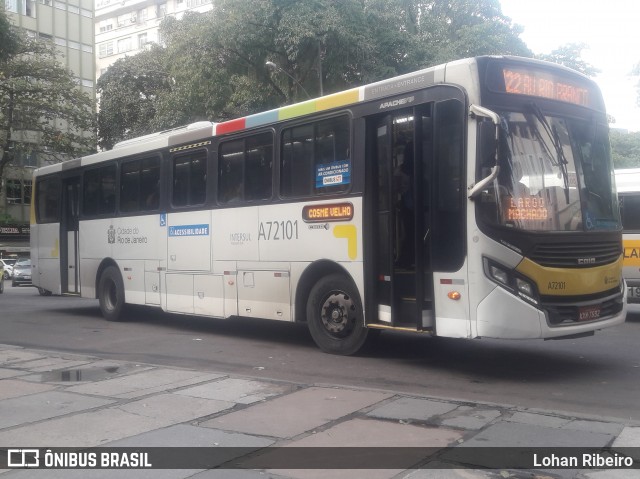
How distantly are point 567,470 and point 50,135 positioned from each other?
39444 mm

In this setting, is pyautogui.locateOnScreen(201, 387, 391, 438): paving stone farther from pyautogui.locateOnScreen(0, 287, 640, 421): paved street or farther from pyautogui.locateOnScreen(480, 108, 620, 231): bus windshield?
pyautogui.locateOnScreen(480, 108, 620, 231): bus windshield

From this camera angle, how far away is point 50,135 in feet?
131

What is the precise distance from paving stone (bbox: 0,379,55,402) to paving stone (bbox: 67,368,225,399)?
0.36 metres

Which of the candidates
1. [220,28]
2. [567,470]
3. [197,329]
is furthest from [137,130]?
[567,470]

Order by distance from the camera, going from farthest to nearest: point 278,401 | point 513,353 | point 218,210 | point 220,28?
point 220,28, point 218,210, point 513,353, point 278,401

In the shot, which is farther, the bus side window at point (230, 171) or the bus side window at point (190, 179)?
the bus side window at point (190, 179)

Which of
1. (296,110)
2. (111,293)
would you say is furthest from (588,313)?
(111,293)

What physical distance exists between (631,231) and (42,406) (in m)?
11.8

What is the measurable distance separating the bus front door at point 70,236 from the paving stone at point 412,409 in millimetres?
11287

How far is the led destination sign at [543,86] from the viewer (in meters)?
8.45

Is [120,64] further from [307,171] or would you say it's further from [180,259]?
[307,171]

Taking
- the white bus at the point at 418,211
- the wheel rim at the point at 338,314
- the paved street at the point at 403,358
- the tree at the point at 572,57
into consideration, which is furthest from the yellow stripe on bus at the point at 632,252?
the tree at the point at 572,57

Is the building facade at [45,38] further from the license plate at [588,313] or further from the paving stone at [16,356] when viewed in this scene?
the license plate at [588,313]

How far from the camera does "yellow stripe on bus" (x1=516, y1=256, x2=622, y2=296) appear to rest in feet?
26.5
